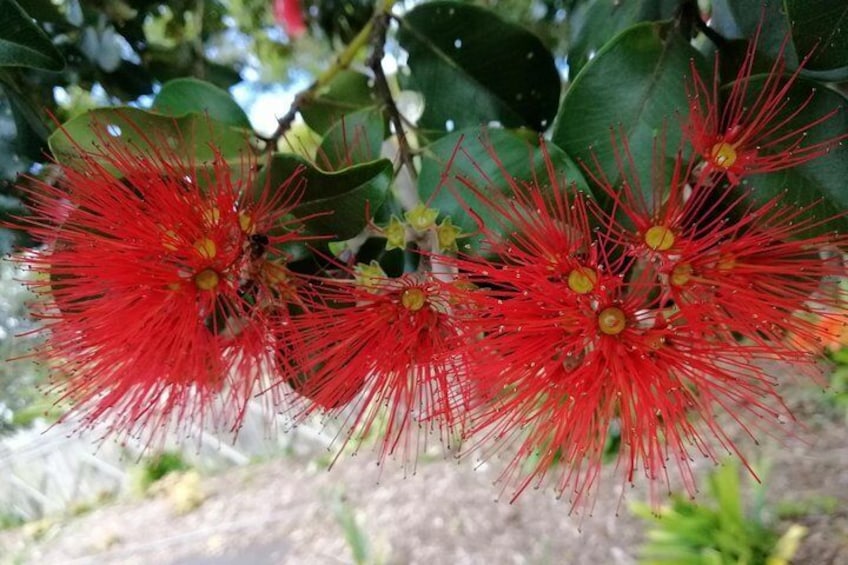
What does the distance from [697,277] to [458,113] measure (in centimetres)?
39

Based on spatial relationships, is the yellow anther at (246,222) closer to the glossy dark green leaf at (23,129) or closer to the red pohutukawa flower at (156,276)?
the red pohutukawa flower at (156,276)

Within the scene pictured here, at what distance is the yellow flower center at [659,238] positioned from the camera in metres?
0.58

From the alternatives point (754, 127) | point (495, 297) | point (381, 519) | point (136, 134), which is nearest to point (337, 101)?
point (136, 134)

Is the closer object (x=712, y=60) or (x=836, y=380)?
(x=712, y=60)

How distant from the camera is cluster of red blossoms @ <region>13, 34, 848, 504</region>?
22.9 inches

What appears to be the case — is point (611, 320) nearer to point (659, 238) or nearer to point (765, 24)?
point (659, 238)

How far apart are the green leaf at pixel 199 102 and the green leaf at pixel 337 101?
10 centimetres

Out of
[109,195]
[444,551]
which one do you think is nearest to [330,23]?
[109,195]

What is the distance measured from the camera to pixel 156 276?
67 cm

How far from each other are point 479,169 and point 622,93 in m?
0.15

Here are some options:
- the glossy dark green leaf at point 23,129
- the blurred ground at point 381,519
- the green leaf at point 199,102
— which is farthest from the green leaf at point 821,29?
the blurred ground at point 381,519

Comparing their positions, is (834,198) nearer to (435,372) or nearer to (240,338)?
(435,372)

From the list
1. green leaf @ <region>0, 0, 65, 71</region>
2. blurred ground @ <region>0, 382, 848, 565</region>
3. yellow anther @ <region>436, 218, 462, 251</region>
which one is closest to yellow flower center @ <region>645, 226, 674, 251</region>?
yellow anther @ <region>436, 218, 462, 251</region>

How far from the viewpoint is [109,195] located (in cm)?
64
